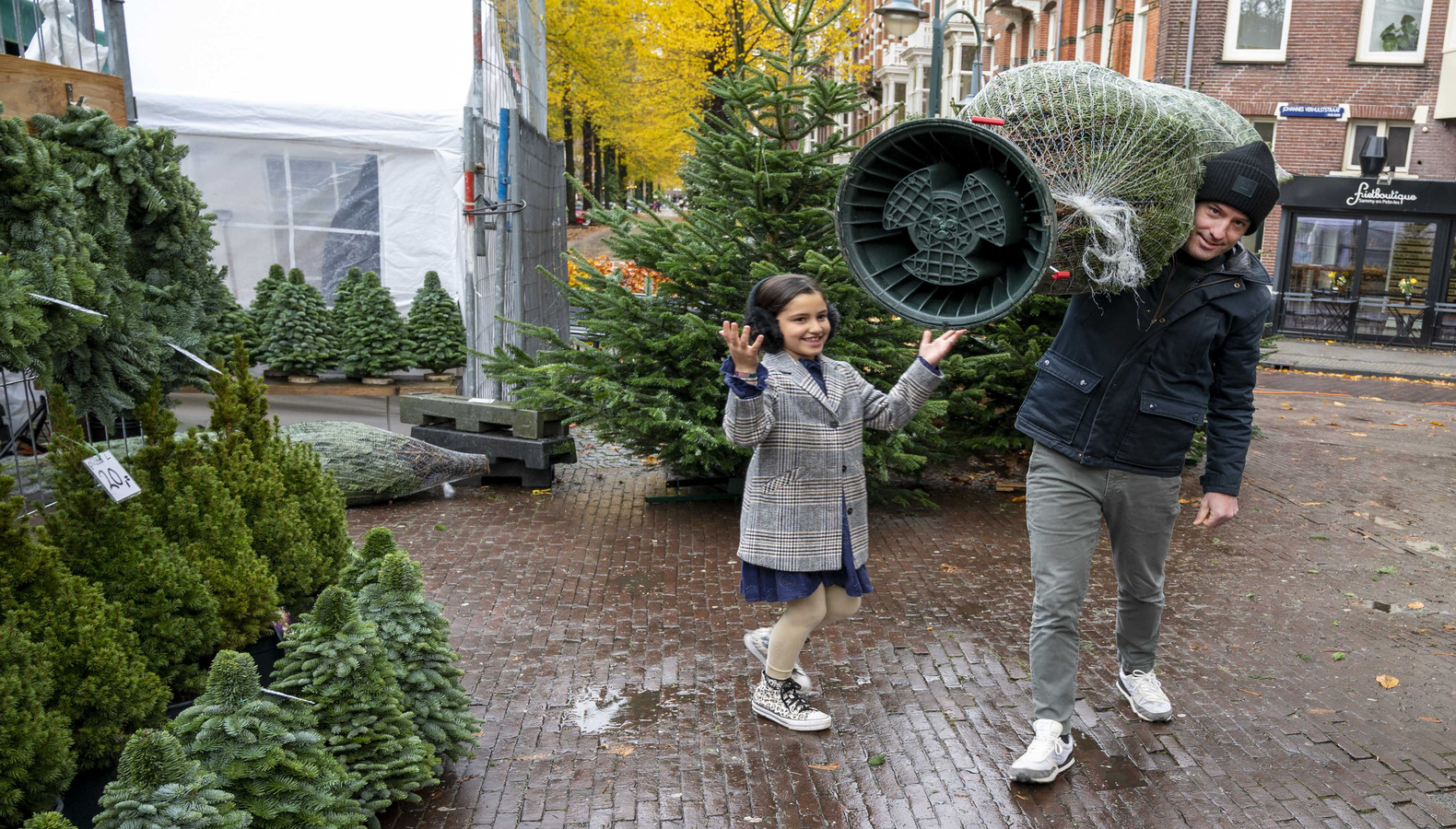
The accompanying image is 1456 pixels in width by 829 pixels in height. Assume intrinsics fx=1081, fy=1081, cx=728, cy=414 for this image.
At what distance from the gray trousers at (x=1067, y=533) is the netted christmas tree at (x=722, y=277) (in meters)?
2.65

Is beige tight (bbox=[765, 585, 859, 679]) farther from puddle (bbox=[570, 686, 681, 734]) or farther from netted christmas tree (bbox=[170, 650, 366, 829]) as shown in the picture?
netted christmas tree (bbox=[170, 650, 366, 829])

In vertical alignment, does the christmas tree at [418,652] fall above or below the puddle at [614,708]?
above

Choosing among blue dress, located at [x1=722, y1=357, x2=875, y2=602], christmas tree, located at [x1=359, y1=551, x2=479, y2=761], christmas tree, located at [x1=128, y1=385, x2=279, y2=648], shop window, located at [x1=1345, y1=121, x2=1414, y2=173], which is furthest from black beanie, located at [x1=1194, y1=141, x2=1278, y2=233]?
shop window, located at [x1=1345, y1=121, x2=1414, y2=173]

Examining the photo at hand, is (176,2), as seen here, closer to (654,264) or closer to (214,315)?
(654,264)

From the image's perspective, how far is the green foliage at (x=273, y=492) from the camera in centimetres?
364

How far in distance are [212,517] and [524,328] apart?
375 cm

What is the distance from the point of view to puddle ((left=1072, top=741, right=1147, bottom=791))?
3.66 meters

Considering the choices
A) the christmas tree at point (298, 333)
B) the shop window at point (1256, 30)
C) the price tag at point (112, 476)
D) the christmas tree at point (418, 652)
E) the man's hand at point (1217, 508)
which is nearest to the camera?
the price tag at point (112, 476)

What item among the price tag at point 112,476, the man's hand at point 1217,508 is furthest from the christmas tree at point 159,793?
the man's hand at point 1217,508

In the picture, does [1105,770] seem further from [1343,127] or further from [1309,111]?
[1343,127]

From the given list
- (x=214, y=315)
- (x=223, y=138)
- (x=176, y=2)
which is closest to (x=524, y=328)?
(x=214, y=315)

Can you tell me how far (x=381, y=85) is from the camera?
34.2 feet

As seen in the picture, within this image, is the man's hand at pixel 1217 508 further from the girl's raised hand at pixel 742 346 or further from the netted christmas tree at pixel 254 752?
the netted christmas tree at pixel 254 752

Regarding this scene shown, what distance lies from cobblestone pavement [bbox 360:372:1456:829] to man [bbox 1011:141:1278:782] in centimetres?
43
